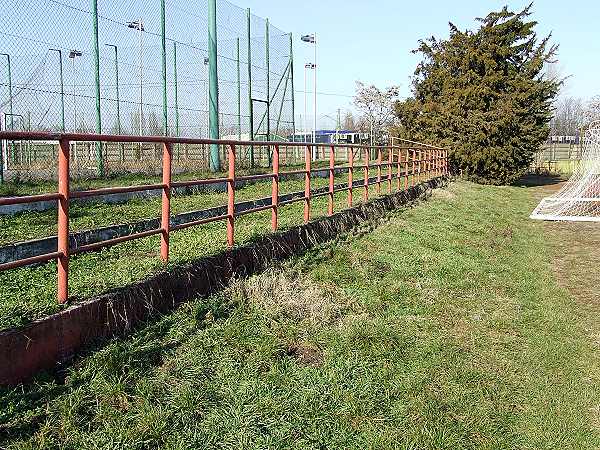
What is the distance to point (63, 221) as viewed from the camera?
4.02m

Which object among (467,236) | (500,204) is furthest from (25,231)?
(500,204)

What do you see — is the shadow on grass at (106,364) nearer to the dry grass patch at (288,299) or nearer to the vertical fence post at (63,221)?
the dry grass patch at (288,299)

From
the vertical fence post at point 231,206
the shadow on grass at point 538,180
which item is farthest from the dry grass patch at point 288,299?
the shadow on grass at point 538,180

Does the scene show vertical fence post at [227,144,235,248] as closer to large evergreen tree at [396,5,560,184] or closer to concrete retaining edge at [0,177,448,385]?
concrete retaining edge at [0,177,448,385]

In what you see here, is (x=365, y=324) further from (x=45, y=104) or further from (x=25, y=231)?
(x=45, y=104)

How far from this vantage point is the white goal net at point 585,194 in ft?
46.4

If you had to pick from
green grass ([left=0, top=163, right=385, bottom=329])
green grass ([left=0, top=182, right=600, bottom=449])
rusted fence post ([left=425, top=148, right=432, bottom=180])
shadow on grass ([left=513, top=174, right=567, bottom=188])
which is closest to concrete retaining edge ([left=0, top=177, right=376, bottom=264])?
green grass ([left=0, top=163, right=385, bottom=329])

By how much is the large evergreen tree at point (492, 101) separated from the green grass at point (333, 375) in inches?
734

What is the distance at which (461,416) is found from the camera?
3.96m

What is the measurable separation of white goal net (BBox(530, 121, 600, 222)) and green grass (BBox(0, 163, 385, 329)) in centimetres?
676

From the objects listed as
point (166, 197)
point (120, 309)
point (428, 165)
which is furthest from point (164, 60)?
point (120, 309)

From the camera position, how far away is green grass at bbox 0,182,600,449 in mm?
3420

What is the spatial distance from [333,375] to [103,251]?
289 cm

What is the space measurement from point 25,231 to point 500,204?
46.1 feet
